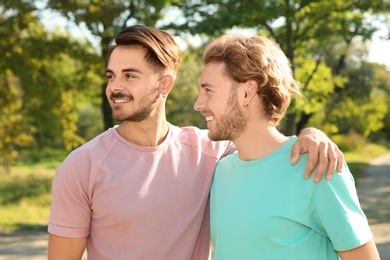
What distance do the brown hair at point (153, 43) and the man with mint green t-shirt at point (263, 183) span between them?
0.91 feet

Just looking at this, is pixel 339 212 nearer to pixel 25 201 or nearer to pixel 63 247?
pixel 63 247

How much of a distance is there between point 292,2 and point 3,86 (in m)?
9.22

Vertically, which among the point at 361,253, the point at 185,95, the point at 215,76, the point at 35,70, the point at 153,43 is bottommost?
the point at 185,95

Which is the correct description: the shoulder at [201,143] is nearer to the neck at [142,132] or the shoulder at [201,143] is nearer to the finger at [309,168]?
the neck at [142,132]

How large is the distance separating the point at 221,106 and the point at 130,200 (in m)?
0.57

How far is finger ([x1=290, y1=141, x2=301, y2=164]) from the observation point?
240 cm

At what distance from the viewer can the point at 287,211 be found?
2352mm

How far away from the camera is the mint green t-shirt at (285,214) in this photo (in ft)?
7.43

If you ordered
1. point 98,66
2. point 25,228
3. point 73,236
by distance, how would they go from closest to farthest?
point 73,236
point 25,228
point 98,66

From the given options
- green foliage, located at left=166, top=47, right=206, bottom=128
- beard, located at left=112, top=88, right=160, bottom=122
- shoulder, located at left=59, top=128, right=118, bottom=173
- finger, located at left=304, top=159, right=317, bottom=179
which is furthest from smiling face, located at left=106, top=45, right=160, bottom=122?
green foliage, located at left=166, top=47, right=206, bottom=128

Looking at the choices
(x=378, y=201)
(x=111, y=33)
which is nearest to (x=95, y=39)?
(x=111, y=33)

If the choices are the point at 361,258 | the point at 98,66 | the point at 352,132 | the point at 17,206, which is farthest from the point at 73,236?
the point at 352,132

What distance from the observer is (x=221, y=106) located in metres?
2.62

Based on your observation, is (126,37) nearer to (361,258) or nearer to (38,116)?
(361,258)
